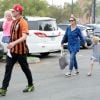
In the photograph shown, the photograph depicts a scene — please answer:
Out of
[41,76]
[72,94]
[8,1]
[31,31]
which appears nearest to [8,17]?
[41,76]

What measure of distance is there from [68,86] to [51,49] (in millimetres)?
7186

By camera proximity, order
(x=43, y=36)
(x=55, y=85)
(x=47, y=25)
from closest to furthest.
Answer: (x=55, y=85)
(x=43, y=36)
(x=47, y=25)

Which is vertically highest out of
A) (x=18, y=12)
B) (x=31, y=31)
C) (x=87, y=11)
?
(x=18, y=12)

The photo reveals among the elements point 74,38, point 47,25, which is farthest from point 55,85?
point 47,25

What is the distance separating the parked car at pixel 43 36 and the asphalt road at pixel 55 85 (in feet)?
8.77

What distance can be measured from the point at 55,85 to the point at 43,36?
261 inches

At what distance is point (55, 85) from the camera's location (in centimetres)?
1060

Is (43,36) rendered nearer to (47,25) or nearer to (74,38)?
(47,25)

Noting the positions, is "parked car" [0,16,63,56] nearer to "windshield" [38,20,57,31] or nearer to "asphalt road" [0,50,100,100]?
"windshield" [38,20,57,31]

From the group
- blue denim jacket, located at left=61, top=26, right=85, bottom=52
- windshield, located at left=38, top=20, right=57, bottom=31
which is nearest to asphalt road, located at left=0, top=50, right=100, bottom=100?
blue denim jacket, located at left=61, top=26, right=85, bottom=52

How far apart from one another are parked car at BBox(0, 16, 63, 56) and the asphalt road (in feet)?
8.77

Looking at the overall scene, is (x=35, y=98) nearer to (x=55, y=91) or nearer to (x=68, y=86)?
(x=55, y=91)

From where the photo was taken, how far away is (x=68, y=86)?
1044 centimetres

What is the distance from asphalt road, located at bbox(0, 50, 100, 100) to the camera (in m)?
9.12
